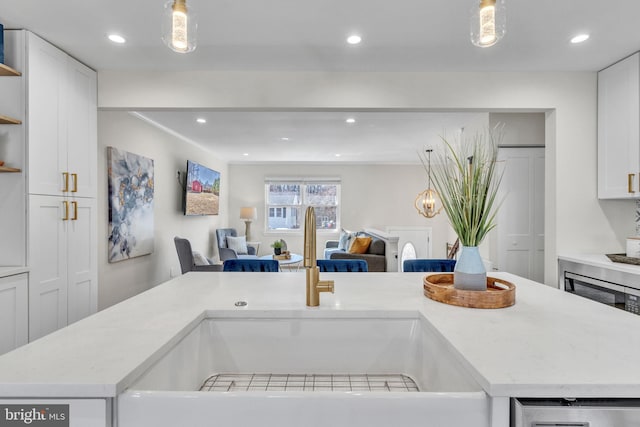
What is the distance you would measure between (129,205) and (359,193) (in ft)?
16.5

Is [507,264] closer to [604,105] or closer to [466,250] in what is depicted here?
[604,105]

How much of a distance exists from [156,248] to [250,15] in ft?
11.2

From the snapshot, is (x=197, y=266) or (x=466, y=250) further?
(x=197, y=266)

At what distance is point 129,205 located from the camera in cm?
374

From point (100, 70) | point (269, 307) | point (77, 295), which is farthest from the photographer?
point (100, 70)

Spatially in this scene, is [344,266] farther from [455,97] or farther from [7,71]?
[7,71]

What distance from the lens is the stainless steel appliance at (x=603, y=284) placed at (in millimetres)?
2121

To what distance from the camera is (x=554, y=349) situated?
804mm

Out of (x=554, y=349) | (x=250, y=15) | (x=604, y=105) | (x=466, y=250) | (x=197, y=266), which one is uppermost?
(x=250, y=15)

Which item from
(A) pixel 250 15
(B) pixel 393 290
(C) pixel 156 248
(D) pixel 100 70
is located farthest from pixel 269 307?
(C) pixel 156 248

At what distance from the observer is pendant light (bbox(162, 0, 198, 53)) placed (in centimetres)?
108

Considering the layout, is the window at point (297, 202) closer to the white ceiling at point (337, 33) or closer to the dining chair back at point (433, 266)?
the white ceiling at point (337, 33)

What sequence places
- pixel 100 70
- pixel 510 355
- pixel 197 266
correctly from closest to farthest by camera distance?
pixel 510 355, pixel 100 70, pixel 197 266

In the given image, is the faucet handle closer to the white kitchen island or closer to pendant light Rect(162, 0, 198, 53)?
the white kitchen island
